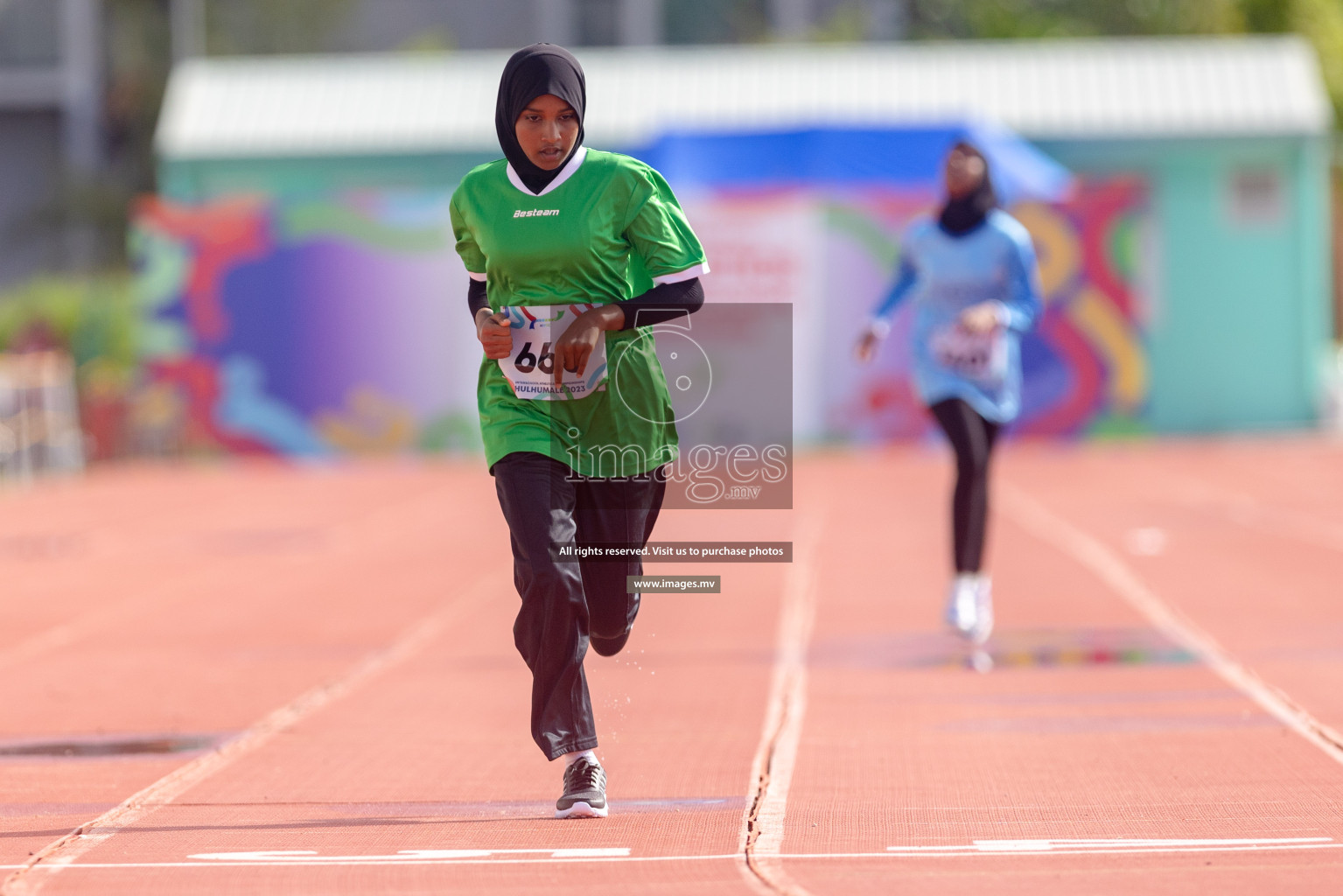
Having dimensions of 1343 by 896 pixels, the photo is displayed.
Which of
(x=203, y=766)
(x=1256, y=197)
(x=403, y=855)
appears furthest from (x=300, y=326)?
(x=403, y=855)

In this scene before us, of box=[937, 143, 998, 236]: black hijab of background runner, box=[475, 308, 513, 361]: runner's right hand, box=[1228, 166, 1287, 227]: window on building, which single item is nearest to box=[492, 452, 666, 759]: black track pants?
box=[475, 308, 513, 361]: runner's right hand

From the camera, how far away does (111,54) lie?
148ft

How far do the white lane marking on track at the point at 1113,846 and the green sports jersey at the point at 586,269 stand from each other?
1.35m

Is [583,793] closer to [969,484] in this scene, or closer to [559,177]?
[559,177]

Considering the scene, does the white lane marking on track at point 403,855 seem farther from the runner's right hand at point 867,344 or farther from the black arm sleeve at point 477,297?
the runner's right hand at point 867,344

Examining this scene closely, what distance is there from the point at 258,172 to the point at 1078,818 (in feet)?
82.6

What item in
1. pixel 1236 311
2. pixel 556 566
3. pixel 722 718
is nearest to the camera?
pixel 556 566

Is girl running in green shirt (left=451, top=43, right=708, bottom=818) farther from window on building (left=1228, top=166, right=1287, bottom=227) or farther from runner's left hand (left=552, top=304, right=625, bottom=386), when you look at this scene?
window on building (left=1228, top=166, right=1287, bottom=227)

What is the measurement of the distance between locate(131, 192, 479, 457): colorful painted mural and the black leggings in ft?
55.3

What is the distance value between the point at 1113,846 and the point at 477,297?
228cm

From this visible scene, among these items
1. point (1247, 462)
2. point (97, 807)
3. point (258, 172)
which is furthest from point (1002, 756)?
point (258, 172)

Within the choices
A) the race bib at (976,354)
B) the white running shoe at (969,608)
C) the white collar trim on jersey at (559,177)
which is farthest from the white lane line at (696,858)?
the race bib at (976,354)

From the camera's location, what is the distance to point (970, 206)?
9.58 metres

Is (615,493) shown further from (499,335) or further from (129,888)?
(129,888)
